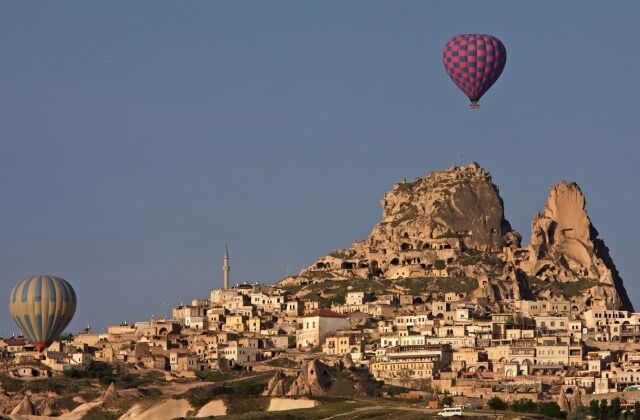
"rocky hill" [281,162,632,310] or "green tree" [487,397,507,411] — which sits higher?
"rocky hill" [281,162,632,310]

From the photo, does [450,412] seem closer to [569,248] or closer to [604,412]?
[604,412]

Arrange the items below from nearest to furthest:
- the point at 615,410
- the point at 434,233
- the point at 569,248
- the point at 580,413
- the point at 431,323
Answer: the point at 580,413 < the point at 615,410 < the point at 431,323 < the point at 569,248 < the point at 434,233

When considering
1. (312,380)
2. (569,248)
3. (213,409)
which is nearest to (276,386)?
(312,380)

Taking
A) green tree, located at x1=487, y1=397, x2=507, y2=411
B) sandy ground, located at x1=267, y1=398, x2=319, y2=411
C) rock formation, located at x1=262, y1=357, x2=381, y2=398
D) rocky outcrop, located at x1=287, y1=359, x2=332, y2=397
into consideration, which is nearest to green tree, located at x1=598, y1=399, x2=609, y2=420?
green tree, located at x1=487, y1=397, x2=507, y2=411

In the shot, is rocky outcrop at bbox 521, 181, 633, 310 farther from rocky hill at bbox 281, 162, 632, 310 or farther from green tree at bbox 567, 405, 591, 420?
green tree at bbox 567, 405, 591, 420

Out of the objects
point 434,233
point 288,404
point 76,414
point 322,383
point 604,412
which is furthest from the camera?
point 434,233

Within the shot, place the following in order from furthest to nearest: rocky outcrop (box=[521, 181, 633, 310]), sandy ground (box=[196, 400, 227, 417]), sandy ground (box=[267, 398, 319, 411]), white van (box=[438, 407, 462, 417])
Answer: rocky outcrop (box=[521, 181, 633, 310]) < sandy ground (box=[196, 400, 227, 417]) < sandy ground (box=[267, 398, 319, 411]) < white van (box=[438, 407, 462, 417])

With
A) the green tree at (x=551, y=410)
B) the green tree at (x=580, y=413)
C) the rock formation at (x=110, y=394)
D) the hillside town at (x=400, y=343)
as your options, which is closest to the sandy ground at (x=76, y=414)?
the rock formation at (x=110, y=394)
